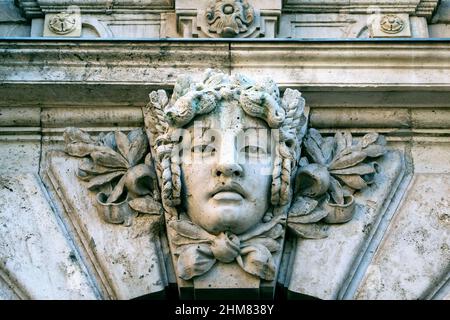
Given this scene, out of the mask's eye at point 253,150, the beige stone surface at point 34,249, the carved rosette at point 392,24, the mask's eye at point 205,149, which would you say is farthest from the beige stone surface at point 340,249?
the beige stone surface at point 34,249

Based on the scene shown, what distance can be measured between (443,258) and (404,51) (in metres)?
0.94

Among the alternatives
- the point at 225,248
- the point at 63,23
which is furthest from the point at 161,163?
the point at 63,23

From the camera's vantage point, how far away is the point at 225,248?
4.40 m

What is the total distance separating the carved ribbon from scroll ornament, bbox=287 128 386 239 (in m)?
0.15

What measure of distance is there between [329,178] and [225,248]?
0.59 metres

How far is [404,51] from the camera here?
15.6 feet

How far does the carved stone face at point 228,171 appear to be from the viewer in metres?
4.41

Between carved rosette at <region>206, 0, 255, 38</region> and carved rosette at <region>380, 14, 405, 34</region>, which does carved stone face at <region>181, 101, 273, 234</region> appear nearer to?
carved rosette at <region>206, 0, 255, 38</region>

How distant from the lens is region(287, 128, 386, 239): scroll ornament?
460cm

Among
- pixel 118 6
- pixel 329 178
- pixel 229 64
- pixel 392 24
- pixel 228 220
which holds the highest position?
pixel 118 6

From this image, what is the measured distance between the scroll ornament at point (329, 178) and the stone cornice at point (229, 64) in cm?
21

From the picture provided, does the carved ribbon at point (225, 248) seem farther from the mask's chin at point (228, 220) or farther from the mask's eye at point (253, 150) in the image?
the mask's eye at point (253, 150)

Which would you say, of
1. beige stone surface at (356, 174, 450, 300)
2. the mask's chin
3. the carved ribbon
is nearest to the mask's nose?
the mask's chin

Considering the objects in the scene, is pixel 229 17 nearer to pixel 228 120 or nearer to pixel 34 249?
pixel 228 120
